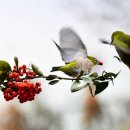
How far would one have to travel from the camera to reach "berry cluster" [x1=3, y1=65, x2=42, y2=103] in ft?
8.03

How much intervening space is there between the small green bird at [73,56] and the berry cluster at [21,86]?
16cm


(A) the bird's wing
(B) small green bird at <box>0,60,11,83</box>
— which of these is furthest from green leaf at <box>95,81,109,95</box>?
(B) small green bird at <box>0,60,11,83</box>

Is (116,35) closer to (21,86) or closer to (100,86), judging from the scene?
(100,86)

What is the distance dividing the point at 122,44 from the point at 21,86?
1.83 ft

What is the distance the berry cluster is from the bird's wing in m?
0.19

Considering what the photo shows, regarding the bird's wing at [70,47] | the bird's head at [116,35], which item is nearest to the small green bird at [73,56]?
the bird's wing at [70,47]

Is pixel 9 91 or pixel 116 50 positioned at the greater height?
pixel 116 50

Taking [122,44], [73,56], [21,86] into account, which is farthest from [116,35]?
[21,86]

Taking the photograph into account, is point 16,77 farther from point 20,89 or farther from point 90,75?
point 90,75

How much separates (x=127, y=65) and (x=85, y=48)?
37 centimetres

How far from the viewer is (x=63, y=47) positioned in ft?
8.43

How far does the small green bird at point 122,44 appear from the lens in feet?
7.34

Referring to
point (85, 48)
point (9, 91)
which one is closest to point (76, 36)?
point (85, 48)

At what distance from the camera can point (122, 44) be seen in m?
2.31
